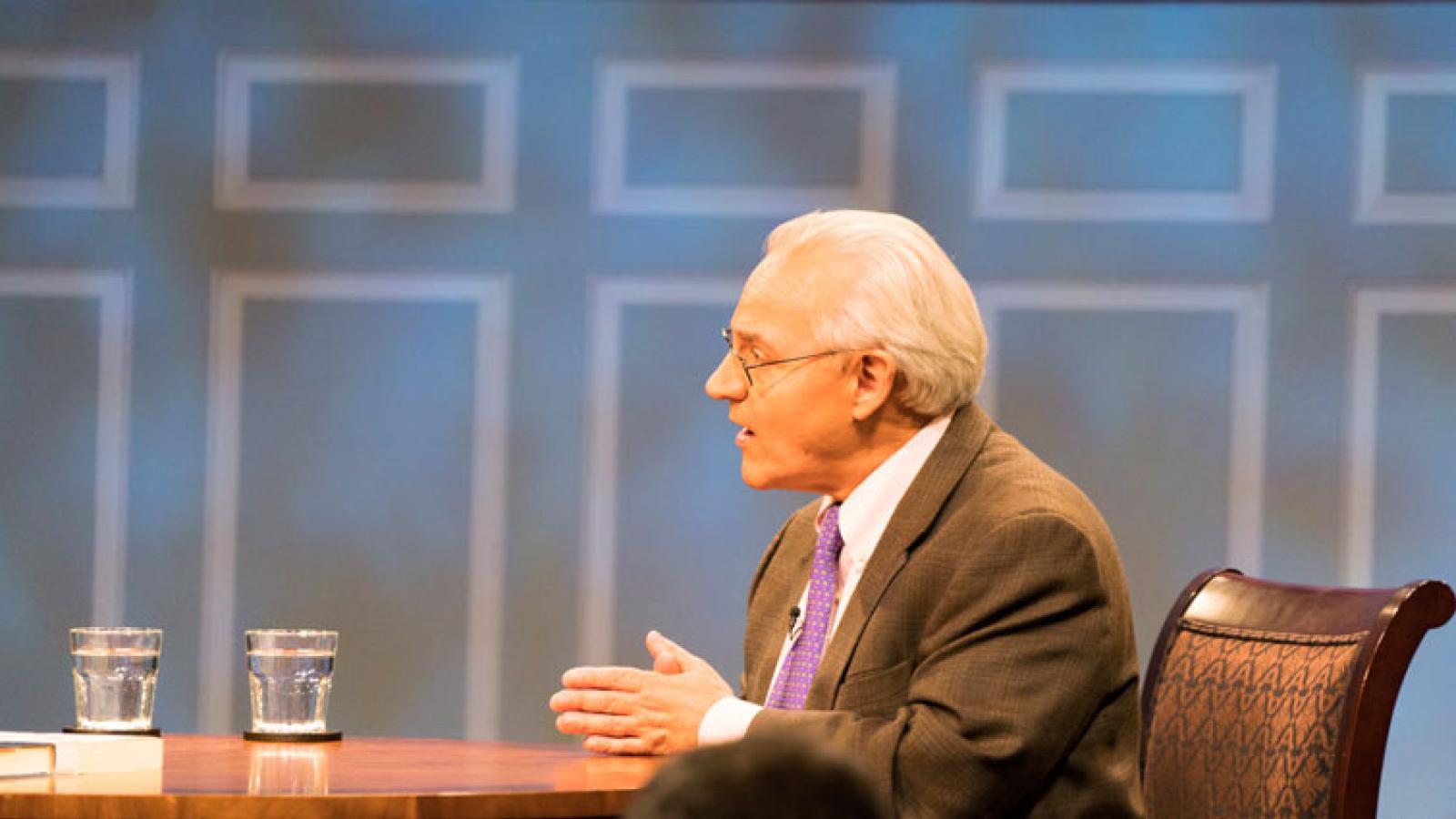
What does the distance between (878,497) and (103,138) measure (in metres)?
2.62

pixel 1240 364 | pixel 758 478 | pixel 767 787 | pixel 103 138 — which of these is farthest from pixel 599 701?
pixel 103 138

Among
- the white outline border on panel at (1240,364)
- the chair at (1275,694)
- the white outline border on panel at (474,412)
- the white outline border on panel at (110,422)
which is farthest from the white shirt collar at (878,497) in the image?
the white outline border on panel at (110,422)

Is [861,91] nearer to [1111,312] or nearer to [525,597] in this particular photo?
[1111,312]

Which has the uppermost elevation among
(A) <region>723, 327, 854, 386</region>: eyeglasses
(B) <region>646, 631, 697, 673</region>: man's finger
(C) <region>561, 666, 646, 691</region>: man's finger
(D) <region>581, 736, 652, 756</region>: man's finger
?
(A) <region>723, 327, 854, 386</region>: eyeglasses

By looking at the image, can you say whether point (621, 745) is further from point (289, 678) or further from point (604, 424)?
point (604, 424)

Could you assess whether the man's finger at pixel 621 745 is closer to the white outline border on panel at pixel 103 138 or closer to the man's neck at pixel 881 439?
the man's neck at pixel 881 439

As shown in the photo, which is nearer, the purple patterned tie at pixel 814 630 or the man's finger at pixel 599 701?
the man's finger at pixel 599 701

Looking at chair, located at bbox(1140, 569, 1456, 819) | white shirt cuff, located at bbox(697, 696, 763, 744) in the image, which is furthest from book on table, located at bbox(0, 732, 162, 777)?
chair, located at bbox(1140, 569, 1456, 819)

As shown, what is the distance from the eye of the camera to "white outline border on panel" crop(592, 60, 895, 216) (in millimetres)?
4277

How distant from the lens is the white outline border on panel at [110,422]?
4.32m

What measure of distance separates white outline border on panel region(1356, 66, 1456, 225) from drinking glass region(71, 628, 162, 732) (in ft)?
9.49

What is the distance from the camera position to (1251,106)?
4238 millimetres

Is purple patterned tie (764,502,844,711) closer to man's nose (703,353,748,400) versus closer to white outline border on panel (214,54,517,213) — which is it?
man's nose (703,353,748,400)

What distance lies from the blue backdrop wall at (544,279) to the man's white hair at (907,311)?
192 centimetres
